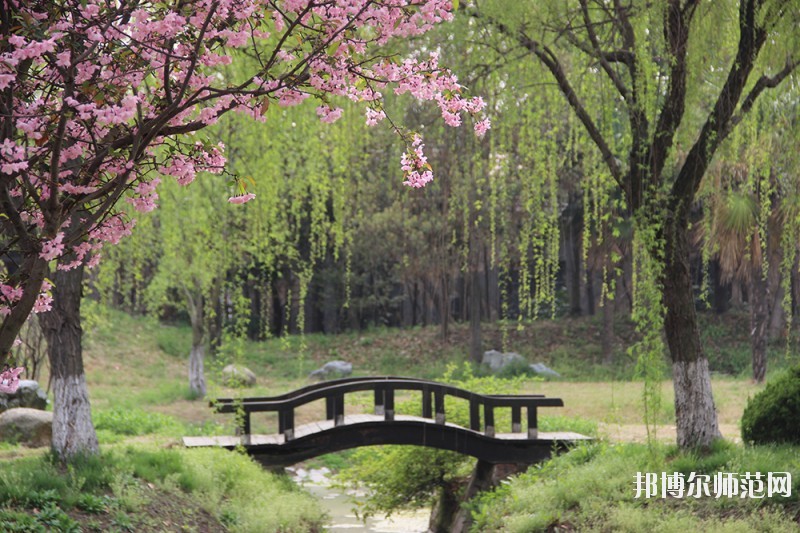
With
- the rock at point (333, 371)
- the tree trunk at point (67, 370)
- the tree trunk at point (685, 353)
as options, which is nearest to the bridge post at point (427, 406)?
the tree trunk at point (685, 353)

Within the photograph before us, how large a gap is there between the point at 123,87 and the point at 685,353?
21.5 ft

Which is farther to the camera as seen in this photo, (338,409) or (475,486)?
(475,486)

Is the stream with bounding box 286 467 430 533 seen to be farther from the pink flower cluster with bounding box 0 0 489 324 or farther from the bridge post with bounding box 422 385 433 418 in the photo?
the pink flower cluster with bounding box 0 0 489 324

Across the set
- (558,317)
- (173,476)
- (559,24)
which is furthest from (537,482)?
(558,317)

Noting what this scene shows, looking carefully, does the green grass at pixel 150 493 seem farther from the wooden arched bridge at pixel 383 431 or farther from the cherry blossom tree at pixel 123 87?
the cherry blossom tree at pixel 123 87

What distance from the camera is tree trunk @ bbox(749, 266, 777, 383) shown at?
62.0 ft

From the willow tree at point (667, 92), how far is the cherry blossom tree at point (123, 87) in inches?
164

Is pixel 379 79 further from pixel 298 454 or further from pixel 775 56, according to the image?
pixel 298 454

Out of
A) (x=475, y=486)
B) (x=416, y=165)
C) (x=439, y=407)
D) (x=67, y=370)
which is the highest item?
(x=416, y=165)

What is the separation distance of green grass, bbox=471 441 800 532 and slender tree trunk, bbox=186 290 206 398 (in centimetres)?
789

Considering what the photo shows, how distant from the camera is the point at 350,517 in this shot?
40.7 feet

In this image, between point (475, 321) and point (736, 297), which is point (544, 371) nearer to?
point (475, 321)

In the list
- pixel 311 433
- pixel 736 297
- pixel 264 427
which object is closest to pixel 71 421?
pixel 311 433

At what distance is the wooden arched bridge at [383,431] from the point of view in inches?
404
